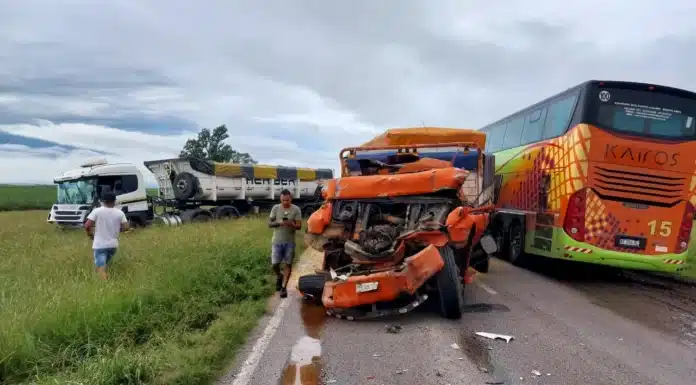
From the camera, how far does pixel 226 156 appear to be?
57375mm

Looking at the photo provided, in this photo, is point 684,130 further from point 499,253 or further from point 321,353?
point 321,353

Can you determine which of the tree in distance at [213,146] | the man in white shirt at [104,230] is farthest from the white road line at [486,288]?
the tree in distance at [213,146]

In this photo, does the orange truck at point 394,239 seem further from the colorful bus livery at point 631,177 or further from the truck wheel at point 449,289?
the colorful bus livery at point 631,177

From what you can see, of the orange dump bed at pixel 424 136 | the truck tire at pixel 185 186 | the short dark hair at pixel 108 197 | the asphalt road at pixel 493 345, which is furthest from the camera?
the truck tire at pixel 185 186

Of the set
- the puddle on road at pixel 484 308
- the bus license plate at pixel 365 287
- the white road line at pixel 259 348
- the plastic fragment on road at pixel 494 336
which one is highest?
the bus license plate at pixel 365 287

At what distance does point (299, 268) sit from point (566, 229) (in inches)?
204

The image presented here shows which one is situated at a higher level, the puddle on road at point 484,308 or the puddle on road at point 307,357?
the puddle on road at point 484,308

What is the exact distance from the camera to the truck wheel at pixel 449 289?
6.66 m

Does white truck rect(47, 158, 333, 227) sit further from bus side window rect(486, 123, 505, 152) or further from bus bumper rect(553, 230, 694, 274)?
bus bumper rect(553, 230, 694, 274)

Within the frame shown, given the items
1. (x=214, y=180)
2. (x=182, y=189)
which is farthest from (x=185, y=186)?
(x=214, y=180)

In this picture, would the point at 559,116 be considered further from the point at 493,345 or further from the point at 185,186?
the point at 185,186

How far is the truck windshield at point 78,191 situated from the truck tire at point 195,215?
348cm

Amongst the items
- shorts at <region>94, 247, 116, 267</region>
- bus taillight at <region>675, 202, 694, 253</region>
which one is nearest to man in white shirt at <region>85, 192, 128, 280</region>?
shorts at <region>94, 247, 116, 267</region>

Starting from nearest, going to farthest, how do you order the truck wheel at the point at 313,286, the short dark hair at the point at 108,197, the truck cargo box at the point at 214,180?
the truck wheel at the point at 313,286 → the short dark hair at the point at 108,197 → the truck cargo box at the point at 214,180
